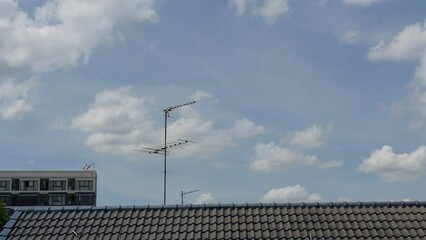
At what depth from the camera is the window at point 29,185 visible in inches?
4579

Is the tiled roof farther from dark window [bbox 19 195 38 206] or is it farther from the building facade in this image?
dark window [bbox 19 195 38 206]

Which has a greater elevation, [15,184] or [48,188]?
[15,184]

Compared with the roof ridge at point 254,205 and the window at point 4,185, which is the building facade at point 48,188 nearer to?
the window at point 4,185

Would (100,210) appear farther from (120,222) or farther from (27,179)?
(27,179)

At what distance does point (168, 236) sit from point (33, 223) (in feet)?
13.0

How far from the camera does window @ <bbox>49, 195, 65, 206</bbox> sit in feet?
379

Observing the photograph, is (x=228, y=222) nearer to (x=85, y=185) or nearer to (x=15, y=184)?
(x=85, y=185)

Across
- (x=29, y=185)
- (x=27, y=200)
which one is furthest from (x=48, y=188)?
(x=27, y=200)

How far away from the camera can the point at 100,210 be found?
19.8m

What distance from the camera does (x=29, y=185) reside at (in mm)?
116750

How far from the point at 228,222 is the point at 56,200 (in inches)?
4004

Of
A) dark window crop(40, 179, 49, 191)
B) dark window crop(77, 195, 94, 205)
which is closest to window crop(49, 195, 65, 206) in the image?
dark window crop(40, 179, 49, 191)

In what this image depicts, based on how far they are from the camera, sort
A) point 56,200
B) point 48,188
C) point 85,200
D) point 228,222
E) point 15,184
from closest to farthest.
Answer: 1. point 228,222
2. point 56,200
3. point 15,184
4. point 85,200
5. point 48,188

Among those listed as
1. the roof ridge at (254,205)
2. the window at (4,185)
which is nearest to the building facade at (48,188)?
the window at (4,185)
